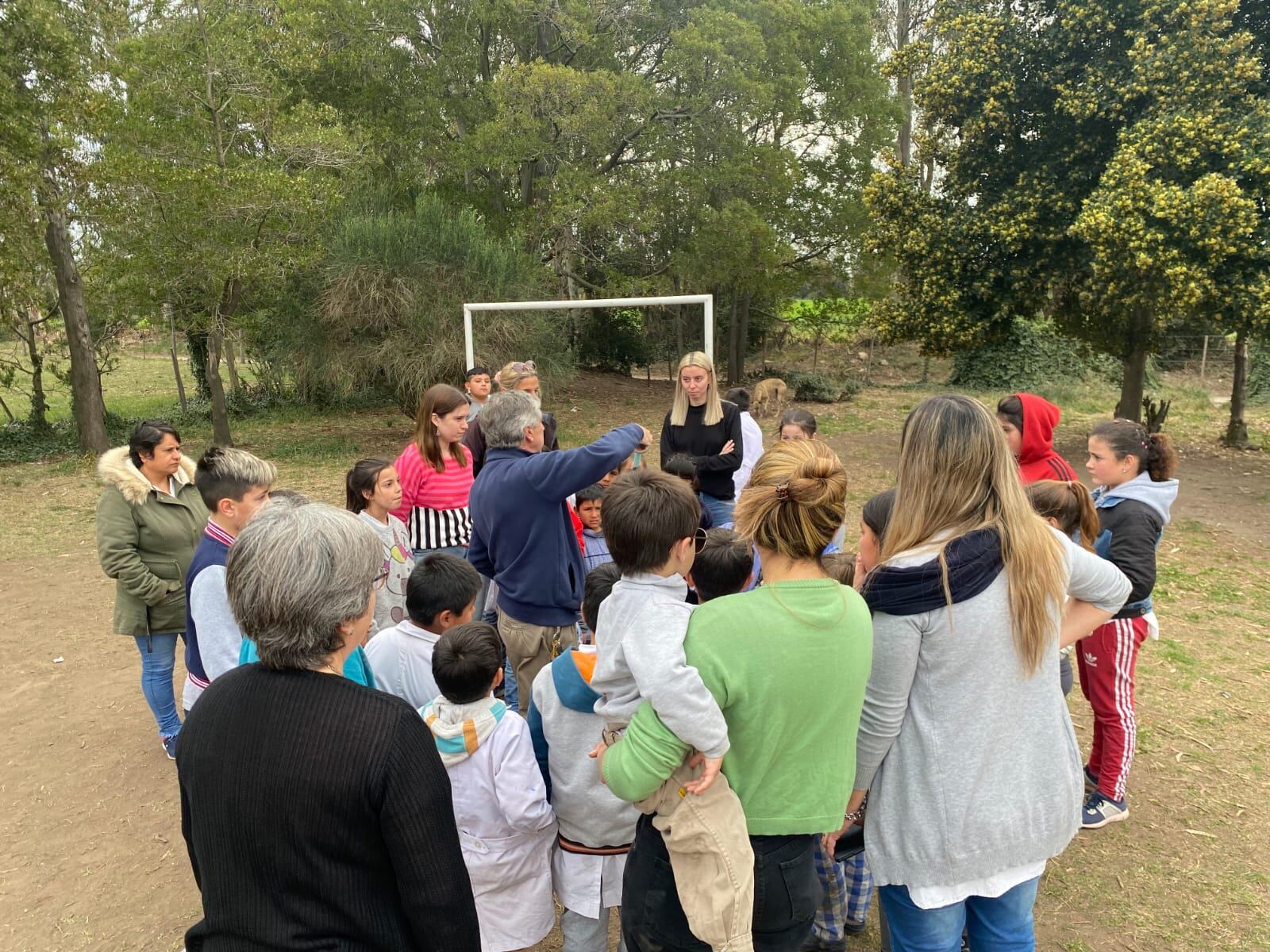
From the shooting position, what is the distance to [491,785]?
2121 millimetres

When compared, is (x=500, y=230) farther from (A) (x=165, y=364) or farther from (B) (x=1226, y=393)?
(A) (x=165, y=364)

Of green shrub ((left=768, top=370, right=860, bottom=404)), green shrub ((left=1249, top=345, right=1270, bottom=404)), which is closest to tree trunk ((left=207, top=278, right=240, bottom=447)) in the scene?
→ green shrub ((left=768, top=370, right=860, bottom=404))

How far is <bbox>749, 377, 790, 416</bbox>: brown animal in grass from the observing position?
50.7ft

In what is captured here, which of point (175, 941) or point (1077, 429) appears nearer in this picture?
point (175, 941)

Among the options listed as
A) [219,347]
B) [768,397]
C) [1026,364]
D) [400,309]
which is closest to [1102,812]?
[400,309]

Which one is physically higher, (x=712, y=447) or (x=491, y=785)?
(x=712, y=447)

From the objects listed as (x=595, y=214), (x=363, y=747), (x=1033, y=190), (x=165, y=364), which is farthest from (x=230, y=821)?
(x=165, y=364)

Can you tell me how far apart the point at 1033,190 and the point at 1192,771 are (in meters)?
8.69

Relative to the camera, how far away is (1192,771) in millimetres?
3744

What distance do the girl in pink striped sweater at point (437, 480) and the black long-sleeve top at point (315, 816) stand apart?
Answer: 8.76 feet

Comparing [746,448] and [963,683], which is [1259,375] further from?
[963,683]

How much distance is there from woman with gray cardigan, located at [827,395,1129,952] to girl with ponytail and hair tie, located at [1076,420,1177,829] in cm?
140

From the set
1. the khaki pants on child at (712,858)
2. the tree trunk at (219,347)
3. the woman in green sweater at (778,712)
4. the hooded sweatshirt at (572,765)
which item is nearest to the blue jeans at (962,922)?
the woman in green sweater at (778,712)

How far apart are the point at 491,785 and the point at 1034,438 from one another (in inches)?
112
